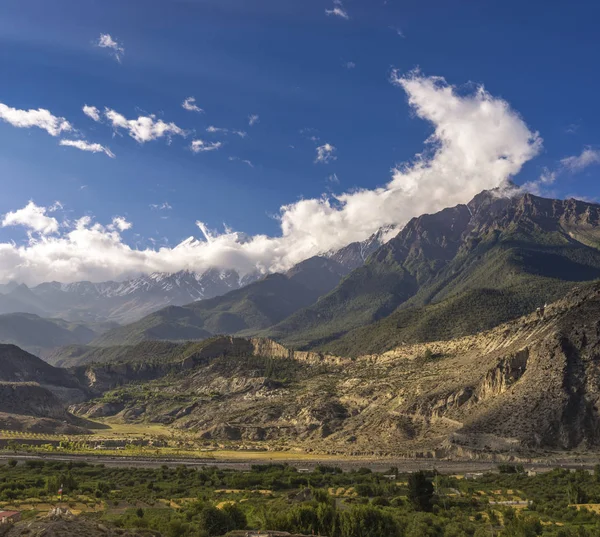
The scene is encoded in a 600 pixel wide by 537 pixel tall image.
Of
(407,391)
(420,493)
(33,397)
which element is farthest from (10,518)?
(33,397)

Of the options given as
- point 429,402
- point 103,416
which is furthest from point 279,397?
point 103,416

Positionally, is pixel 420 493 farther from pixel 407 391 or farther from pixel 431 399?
pixel 407 391

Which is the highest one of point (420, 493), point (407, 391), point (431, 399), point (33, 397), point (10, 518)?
point (407, 391)

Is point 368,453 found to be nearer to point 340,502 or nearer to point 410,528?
point 340,502

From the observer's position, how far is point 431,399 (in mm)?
105625

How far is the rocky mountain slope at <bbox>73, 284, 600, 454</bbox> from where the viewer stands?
88750 mm

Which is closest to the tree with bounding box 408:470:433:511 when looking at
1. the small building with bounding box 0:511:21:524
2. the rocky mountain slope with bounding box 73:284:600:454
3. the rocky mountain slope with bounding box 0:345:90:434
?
the small building with bounding box 0:511:21:524

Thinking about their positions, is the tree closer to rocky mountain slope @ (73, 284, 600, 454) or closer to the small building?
the small building

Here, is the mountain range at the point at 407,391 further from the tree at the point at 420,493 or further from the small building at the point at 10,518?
the small building at the point at 10,518

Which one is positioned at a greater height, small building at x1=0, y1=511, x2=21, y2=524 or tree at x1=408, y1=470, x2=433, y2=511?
small building at x1=0, y1=511, x2=21, y2=524

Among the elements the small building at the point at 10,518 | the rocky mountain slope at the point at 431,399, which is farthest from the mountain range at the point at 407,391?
the small building at the point at 10,518

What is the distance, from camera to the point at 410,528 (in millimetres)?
37188

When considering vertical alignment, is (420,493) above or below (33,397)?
below

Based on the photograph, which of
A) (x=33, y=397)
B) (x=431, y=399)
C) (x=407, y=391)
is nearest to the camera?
(x=431, y=399)
